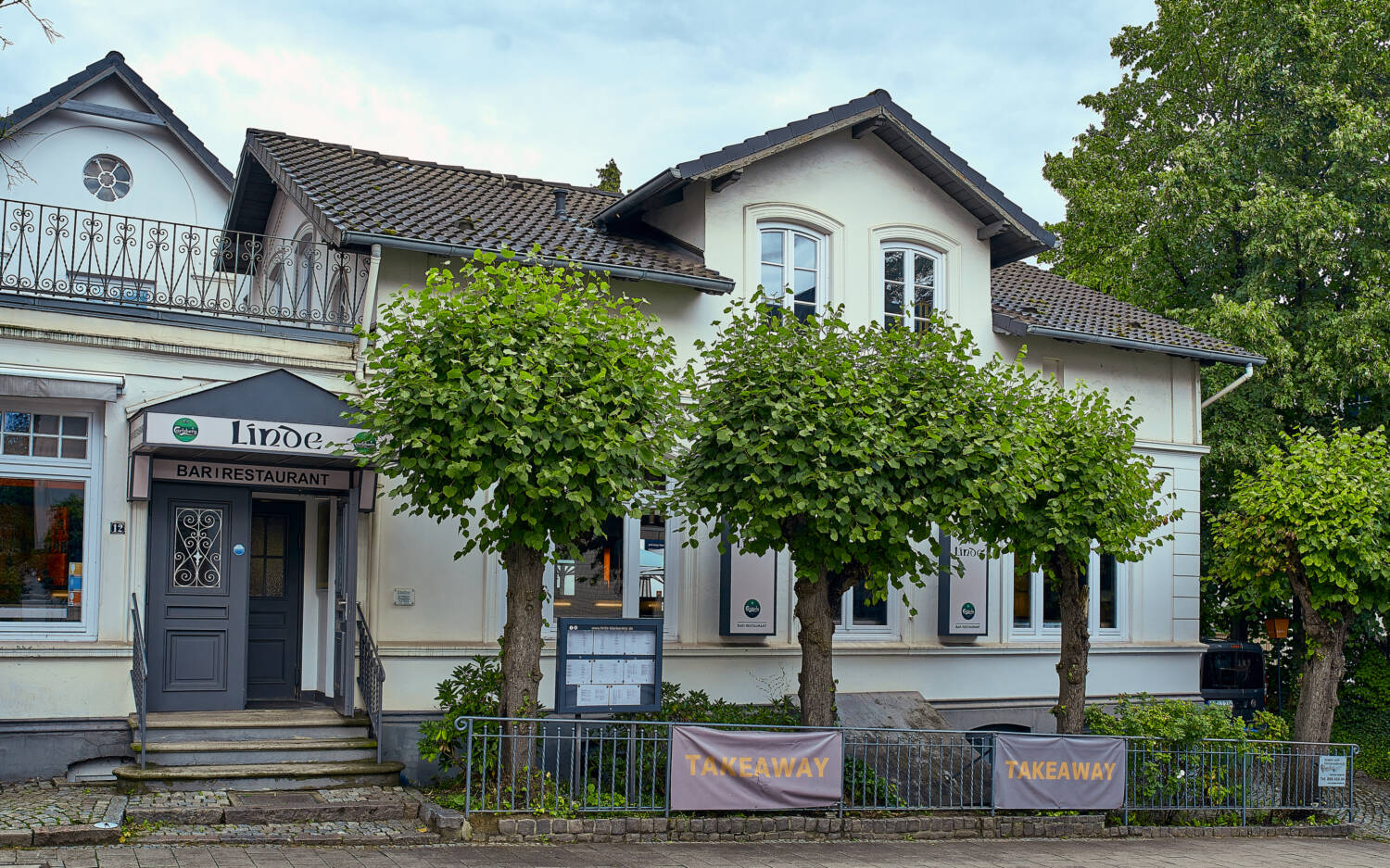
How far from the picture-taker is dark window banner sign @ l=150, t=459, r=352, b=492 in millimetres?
12289

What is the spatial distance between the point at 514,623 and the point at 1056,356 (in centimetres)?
976

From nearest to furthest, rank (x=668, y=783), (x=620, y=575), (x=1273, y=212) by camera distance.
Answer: (x=668, y=783) → (x=620, y=575) → (x=1273, y=212)

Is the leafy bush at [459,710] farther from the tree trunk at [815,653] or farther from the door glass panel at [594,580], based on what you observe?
the tree trunk at [815,653]

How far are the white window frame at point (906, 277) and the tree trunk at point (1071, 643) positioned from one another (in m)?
3.77

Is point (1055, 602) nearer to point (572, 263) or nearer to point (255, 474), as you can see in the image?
point (572, 263)

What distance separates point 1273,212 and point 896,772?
13275mm

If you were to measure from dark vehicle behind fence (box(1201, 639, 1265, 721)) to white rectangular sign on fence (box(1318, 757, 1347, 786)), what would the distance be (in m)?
4.46

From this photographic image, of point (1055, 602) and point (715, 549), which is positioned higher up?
point (715, 549)

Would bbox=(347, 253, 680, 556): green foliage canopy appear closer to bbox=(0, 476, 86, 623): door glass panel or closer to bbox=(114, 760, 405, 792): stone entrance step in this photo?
bbox=(114, 760, 405, 792): stone entrance step

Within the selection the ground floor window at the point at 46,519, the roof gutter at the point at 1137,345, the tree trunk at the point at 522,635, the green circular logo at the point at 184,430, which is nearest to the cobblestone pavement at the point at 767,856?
the tree trunk at the point at 522,635

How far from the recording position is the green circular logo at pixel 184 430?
11477 millimetres

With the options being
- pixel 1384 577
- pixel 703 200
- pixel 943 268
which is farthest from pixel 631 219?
pixel 1384 577

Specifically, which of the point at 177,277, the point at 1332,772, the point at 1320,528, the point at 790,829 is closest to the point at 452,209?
the point at 177,277

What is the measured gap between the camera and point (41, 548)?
1189 centimetres
